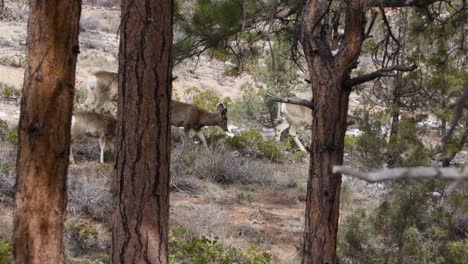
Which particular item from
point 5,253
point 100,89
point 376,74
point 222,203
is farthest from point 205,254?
point 100,89

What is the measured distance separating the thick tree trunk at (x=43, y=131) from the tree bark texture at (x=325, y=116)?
254 centimetres

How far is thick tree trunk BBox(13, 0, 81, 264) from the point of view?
14.8 feet

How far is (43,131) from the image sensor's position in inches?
178

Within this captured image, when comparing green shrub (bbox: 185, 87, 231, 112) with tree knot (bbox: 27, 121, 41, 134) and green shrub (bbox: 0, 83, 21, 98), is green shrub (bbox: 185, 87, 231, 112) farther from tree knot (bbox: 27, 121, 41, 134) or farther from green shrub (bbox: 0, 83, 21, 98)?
tree knot (bbox: 27, 121, 41, 134)

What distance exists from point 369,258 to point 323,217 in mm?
2208

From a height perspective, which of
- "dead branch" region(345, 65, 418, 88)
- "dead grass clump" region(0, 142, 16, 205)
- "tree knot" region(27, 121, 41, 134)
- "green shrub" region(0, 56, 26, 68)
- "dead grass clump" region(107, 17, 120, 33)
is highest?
"dead grass clump" region(107, 17, 120, 33)

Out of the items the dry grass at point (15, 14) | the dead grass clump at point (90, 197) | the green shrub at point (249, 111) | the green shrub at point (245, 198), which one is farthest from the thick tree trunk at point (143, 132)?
the dry grass at point (15, 14)

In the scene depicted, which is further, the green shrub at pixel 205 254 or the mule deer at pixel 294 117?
the mule deer at pixel 294 117

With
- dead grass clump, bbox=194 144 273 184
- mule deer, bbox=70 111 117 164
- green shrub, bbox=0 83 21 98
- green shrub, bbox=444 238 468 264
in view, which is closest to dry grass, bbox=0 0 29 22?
green shrub, bbox=0 83 21 98

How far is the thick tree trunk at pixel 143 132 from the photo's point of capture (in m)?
5.48

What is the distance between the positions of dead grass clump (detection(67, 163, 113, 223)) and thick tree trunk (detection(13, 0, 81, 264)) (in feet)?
16.9

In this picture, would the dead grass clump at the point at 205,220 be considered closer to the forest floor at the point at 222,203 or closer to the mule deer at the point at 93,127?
the forest floor at the point at 222,203

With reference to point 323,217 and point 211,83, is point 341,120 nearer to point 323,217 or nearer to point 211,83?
point 323,217

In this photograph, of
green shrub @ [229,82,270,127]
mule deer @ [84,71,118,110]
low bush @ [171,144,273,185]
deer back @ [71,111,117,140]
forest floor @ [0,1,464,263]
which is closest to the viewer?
forest floor @ [0,1,464,263]
